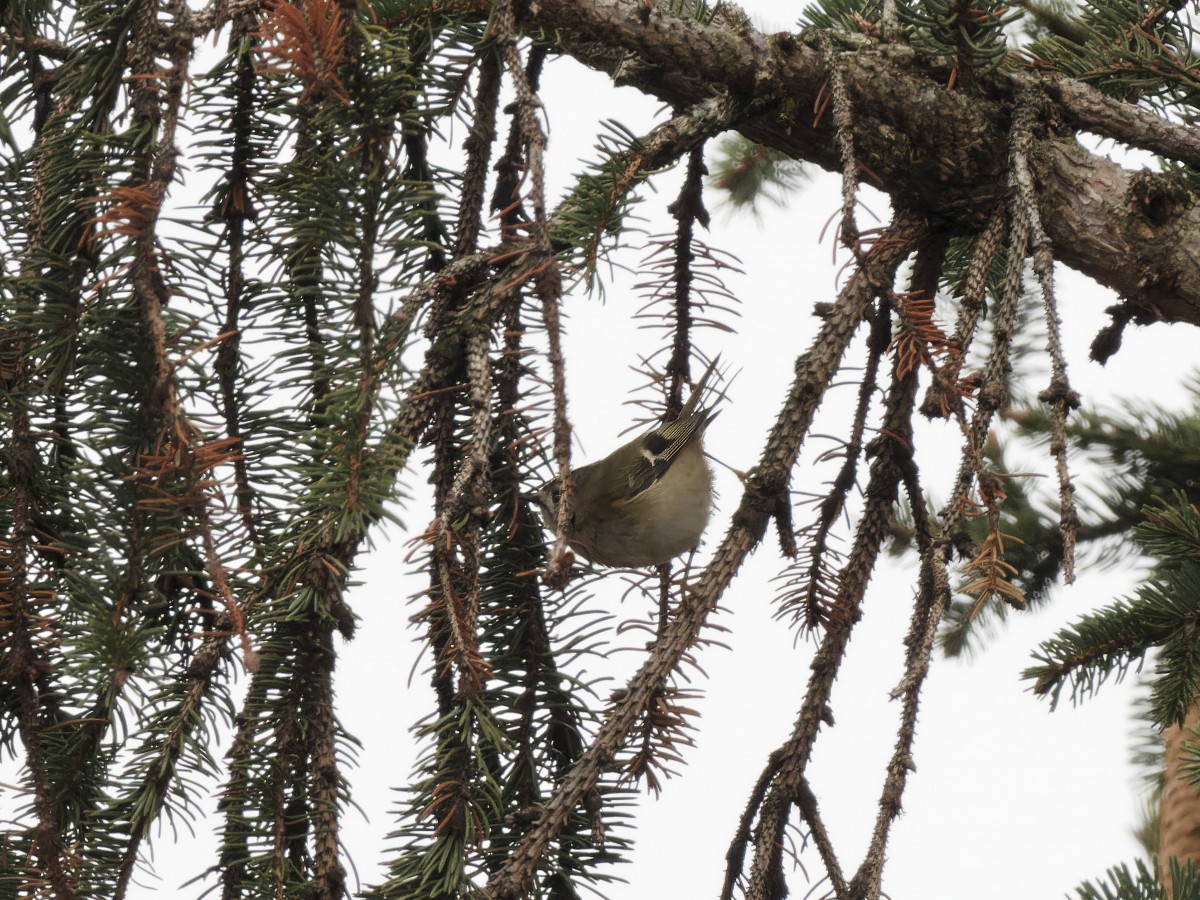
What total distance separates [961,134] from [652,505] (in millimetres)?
901

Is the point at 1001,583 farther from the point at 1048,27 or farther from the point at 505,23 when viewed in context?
the point at 1048,27

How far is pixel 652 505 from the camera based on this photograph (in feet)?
7.25

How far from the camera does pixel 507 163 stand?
145cm

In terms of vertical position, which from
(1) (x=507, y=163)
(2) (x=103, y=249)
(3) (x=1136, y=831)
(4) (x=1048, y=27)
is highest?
(4) (x=1048, y=27)

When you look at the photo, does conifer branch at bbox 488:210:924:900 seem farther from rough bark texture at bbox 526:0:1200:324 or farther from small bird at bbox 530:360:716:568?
small bird at bbox 530:360:716:568

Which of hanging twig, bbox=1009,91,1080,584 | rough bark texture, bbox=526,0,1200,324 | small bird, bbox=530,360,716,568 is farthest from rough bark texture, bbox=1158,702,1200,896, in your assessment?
small bird, bbox=530,360,716,568

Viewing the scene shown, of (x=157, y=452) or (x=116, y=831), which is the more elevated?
(x=157, y=452)

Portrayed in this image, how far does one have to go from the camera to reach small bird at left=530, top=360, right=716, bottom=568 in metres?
2.19

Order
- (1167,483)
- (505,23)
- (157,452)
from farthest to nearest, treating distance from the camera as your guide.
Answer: (1167,483) < (505,23) < (157,452)

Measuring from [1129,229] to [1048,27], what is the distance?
0.81 m

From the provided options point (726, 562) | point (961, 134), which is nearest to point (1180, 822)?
point (726, 562)

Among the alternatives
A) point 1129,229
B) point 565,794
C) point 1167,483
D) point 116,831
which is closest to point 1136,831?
point 1167,483

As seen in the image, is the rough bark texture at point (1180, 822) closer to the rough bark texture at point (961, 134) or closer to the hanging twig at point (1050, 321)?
the rough bark texture at point (961, 134)

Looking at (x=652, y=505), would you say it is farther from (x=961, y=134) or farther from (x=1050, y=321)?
(x=1050, y=321)
